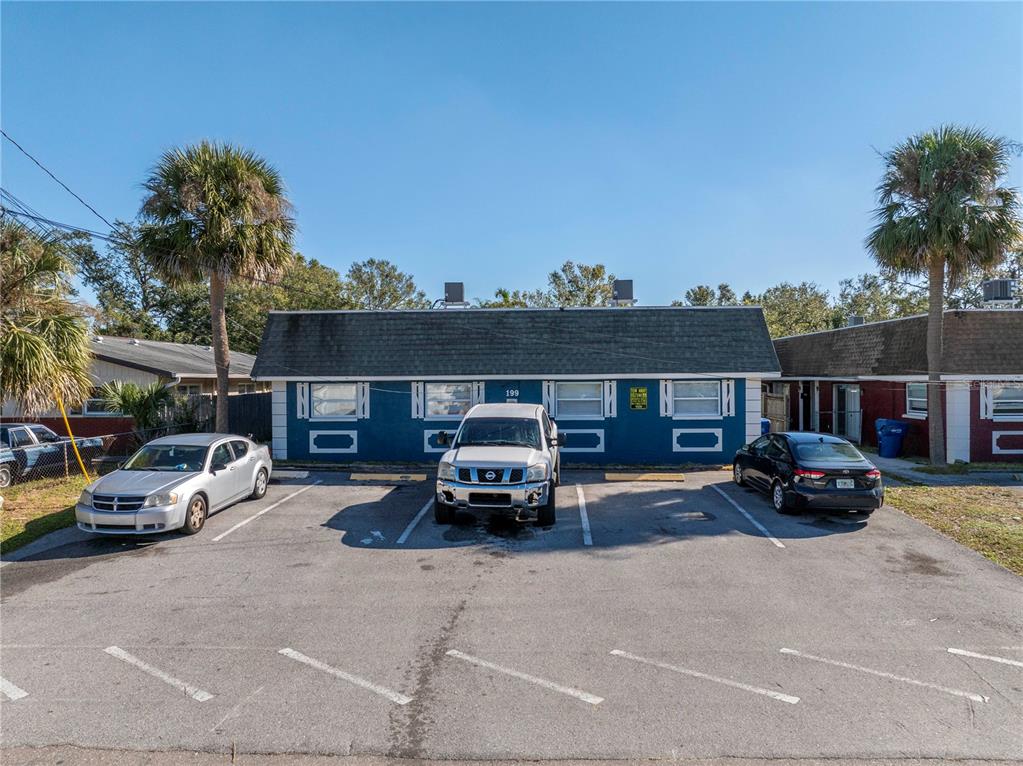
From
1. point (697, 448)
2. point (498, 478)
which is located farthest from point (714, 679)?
point (697, 448)

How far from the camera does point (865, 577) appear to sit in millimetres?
8289

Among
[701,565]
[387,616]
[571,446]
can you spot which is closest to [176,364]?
[571,446]

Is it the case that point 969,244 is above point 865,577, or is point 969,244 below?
above

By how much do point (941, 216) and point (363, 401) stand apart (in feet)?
56.0

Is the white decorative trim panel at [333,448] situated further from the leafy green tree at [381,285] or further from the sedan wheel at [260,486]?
the leafy green tree at [381,285]

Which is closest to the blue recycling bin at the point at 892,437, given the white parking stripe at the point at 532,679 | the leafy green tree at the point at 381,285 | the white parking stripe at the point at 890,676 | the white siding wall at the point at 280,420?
the white parking stripe at the point at 890,676

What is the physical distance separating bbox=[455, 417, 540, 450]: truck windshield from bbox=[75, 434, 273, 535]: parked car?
4540 millimetres

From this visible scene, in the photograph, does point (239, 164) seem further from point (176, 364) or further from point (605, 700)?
point (605, 700)

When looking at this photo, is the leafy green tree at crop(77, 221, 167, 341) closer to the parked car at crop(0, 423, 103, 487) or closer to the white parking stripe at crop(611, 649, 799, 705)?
the parked car at crop(0, 423, 103, 487)

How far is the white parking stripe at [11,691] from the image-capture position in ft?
17.0

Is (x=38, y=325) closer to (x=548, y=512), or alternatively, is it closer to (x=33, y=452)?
(x=33, y=452)

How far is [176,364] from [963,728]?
23369 millimetres

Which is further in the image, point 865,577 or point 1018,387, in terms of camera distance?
point 1018,387

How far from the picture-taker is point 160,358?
2244 cm
